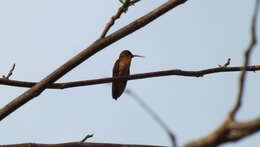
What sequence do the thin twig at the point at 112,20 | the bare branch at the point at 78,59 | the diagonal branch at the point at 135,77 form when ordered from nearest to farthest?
the bare branch at the point at 78,59 < the diagonal branch at the point at 135,77 < the thin twig at the point at 112,20

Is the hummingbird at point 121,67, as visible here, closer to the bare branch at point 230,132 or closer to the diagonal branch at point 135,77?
the diagonal branch at point 135,77

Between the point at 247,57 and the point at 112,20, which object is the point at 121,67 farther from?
the point at 247,57

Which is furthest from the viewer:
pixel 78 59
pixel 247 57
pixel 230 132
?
pixel 78 59

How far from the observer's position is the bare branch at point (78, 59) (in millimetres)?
2938

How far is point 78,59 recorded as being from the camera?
297 centimetres

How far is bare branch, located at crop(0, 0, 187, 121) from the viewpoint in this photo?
9.64ft

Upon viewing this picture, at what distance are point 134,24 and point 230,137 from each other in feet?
6.94

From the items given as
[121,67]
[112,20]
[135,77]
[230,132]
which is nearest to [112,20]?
[112,20]

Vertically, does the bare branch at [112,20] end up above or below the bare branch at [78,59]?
above

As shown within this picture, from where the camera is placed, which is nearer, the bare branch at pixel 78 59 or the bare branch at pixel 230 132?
the bare branch at pixel 230 132

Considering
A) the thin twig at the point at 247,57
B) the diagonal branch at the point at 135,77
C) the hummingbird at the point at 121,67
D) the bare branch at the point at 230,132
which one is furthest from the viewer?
the hummingbird at the point at 121,67

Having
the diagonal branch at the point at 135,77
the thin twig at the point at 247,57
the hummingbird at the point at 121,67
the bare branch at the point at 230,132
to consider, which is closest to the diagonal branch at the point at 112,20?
the diagonal branch at the point at 135,77


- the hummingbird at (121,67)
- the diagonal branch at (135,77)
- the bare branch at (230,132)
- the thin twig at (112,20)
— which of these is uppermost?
the hummingbird at (121,67)

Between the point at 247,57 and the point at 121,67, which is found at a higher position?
the point at 121,67
